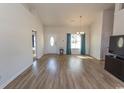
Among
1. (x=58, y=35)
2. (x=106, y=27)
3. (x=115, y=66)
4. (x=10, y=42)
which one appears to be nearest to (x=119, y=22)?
(x=115, y=66)

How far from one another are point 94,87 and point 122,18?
126 inches

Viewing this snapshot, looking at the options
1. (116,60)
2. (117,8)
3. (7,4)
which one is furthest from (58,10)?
(116,60)

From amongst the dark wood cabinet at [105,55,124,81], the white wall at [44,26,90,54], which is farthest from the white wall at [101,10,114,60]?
the white wall at [44,26,90,54]

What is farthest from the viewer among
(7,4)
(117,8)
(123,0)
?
(117,8)

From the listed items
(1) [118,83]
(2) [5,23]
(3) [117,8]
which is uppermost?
(3) [117,8]

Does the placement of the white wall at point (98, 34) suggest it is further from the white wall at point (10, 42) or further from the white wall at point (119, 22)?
the white wall at point (10, 42)

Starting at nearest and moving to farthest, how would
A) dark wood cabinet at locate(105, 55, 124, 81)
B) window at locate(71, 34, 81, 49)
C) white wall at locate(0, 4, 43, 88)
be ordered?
1. white wall at locate(0, 4, 43, 88)
2. dark wood cabinet at locate(105, 55, 124, 81)
3. window at locate(71, 34, 81, 49)

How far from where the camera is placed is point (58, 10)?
23.5 feet

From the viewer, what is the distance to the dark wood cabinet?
3.86 m

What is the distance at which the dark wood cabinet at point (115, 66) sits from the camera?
386 centimetres

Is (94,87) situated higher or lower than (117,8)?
lower

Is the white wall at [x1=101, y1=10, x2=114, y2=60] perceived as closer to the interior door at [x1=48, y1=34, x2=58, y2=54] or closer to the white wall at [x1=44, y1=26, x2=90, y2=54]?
the white wall at [x1=44, y1=26, x2=90, y2=54]

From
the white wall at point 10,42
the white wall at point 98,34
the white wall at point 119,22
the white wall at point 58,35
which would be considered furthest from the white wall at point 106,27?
the white wall at point 10,42
